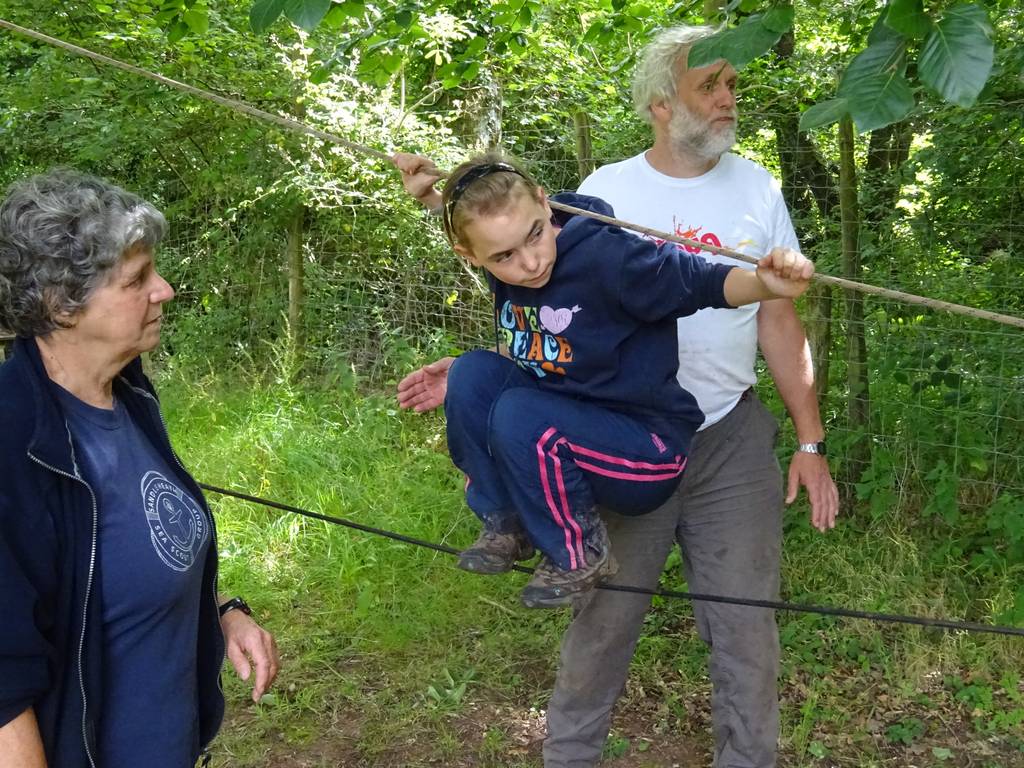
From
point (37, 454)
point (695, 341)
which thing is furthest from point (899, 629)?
point (37, 454)

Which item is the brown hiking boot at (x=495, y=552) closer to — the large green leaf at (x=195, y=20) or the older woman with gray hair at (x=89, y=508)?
the older woman with gray hair at (x=89, y=508)

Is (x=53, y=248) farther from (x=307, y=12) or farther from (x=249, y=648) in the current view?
(x=249, y=648)

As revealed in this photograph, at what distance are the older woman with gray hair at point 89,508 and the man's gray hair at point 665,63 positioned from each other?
1268 millimetres

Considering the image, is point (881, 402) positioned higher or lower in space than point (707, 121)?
lower

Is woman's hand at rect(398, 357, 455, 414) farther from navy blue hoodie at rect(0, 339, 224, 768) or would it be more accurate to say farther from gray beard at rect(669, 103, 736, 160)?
navy blue hoodie at rect(0, 339, 224, 768)

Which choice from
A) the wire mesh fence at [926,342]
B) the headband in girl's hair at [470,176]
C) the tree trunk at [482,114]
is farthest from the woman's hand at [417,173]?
the tree trunk at [482,114]

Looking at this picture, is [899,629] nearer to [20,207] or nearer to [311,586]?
[311,586]

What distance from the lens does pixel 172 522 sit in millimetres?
1689

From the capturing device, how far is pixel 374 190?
5527 millimetres

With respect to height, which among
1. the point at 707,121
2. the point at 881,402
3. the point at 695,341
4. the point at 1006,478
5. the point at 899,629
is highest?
the point at 707,121

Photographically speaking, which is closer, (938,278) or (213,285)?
(938,278)

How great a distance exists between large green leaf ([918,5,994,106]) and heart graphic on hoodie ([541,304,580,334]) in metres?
0.85

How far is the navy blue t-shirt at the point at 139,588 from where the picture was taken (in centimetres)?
159

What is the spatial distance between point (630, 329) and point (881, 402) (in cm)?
243
